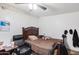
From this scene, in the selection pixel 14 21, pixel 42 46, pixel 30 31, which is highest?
pixel 14 21

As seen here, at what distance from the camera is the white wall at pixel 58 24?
50.6 inches

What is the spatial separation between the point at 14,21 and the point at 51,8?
44 centimetres

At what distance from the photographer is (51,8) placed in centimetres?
133

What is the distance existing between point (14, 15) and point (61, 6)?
1.73 feet

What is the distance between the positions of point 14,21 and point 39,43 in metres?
→ 0.37

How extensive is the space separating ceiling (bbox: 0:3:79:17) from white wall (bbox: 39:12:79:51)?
1.8 inches

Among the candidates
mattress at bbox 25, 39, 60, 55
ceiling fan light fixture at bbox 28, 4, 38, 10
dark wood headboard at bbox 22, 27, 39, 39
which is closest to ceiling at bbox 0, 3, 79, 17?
ceiling fan light fixture at bbox 28, 4, 38, 10

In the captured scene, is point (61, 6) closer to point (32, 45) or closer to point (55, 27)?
point (55, 27)

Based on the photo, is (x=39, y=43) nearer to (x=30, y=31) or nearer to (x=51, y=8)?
(x=30, y=31)

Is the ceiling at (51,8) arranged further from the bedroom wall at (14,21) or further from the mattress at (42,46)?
the mattress at (42,46)

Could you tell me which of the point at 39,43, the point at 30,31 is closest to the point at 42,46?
the point at 39,43

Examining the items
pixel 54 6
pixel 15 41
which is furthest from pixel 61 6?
pixel 15 41

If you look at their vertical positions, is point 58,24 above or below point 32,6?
below

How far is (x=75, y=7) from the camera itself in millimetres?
1290
